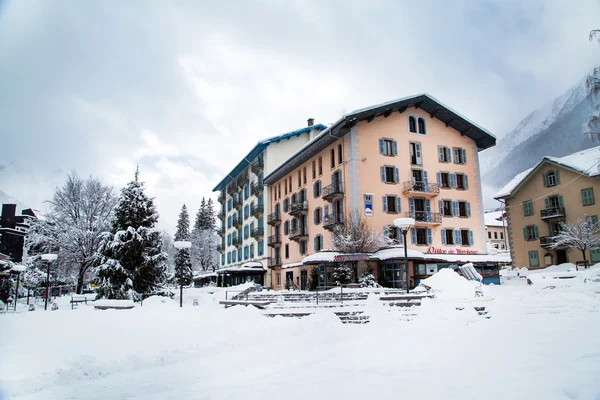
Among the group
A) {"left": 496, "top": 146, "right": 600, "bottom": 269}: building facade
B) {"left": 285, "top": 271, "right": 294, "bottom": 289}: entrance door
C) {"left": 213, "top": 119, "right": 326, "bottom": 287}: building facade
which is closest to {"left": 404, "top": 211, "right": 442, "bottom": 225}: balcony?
{"left": 496, "top": 146, "right": 600, "bottom": 269}: building facade

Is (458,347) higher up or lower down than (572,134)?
lower down

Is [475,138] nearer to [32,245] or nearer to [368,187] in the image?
[368,187]

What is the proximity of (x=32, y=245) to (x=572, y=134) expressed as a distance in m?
35.6

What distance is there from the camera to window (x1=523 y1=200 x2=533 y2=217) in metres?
39.8

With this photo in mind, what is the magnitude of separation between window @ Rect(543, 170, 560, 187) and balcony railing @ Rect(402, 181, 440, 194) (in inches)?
482

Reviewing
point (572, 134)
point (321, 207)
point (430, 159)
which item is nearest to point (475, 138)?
point (430, 159)

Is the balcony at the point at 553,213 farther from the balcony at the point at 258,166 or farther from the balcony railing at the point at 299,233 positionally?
the balcony at the point at 258,166

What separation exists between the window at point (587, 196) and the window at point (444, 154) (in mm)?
11299

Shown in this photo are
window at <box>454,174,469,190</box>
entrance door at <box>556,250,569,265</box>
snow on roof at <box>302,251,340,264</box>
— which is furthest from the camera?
entrance door at <box>556,250,569,265</box>

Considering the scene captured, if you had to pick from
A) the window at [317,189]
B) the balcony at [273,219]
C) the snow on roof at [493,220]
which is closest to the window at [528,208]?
the window at [317,189]

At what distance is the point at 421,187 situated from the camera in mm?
32719

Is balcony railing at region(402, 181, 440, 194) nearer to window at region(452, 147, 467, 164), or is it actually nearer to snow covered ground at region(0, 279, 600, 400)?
window at region(452, 147, 467, 164)

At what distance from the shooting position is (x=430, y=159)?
112 feet

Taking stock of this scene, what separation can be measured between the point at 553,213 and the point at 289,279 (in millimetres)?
23939
